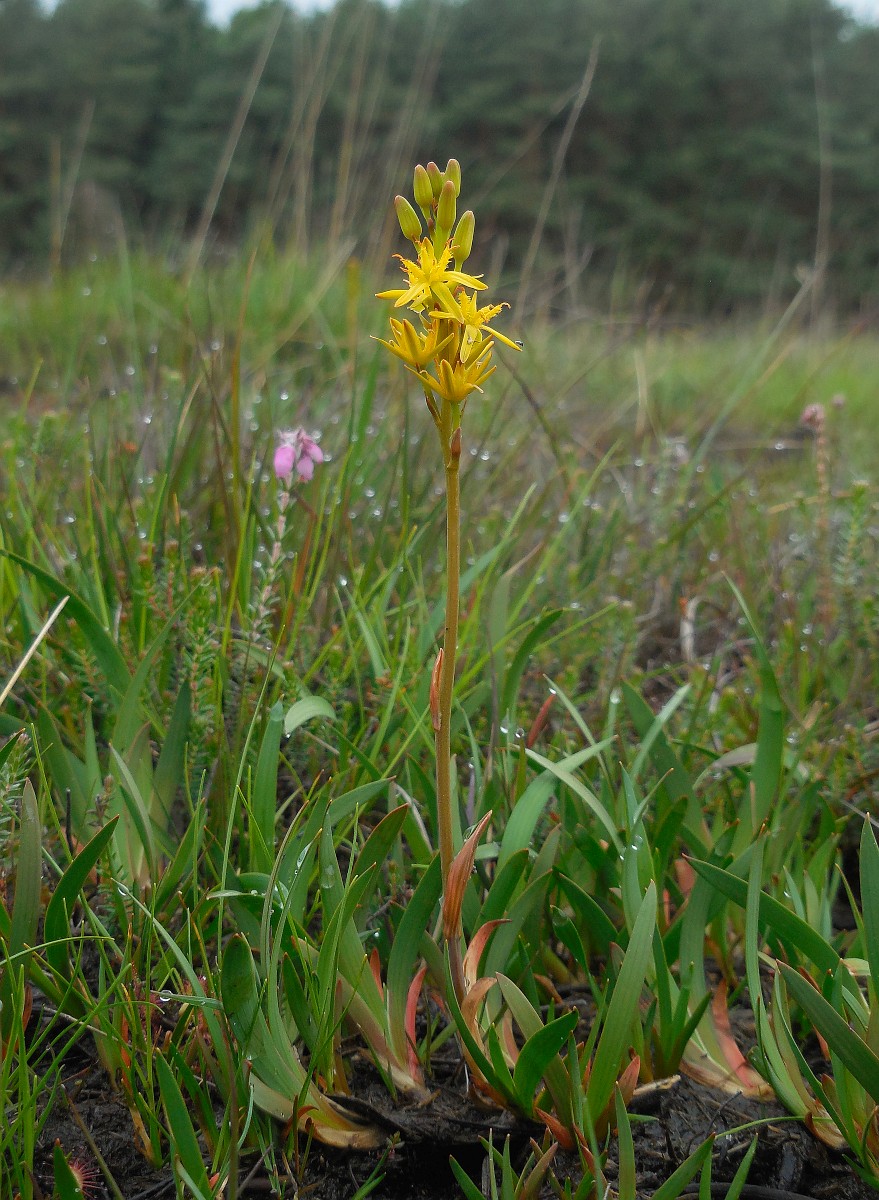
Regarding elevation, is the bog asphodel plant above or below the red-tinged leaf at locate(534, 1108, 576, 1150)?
above

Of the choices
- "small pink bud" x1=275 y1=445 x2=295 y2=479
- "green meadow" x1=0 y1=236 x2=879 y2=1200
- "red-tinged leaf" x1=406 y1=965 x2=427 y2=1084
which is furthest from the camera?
"small pink bud" x1=275 y1=445 x2=295 y2=479

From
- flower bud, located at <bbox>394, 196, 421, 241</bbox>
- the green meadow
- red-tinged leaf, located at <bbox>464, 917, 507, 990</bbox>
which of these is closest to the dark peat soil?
the green meadow

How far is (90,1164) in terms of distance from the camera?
83 centimetres

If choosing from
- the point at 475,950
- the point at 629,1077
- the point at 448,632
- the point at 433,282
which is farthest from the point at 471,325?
the point at 629,1077

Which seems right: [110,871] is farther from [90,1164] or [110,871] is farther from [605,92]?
[605,92]

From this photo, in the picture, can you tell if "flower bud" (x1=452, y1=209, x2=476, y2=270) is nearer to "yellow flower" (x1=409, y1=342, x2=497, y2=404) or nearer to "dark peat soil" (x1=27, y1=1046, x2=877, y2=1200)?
"yellow flower" (x1=409, y1=342, x2=497, y2=404)

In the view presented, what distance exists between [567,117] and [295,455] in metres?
14.9

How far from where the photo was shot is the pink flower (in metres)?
1.41

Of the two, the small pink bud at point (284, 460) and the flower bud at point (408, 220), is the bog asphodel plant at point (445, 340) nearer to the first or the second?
the flower bud at point (408, 220)

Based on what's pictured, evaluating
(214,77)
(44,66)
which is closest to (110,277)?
(214,77)

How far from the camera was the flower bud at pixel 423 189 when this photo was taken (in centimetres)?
66

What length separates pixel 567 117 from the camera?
14258 millimetres

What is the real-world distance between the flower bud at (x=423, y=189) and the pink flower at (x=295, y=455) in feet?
2.42

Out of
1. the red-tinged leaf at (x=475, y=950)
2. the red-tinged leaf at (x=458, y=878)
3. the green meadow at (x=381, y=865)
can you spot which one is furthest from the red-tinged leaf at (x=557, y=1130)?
the red-tinged leaf at (x=458, y=878)
